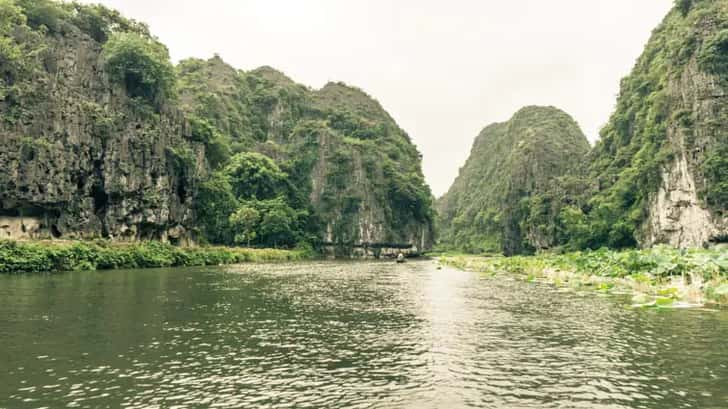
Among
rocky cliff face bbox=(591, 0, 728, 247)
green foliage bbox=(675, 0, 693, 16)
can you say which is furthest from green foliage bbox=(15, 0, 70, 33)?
green foliage bbox=(675, 0, 693, 16)

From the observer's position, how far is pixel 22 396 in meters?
7.02

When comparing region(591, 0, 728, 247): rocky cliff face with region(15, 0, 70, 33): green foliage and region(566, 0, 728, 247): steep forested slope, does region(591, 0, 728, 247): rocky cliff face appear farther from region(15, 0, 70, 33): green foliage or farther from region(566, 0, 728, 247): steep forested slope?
region(15, 0, 70, 33): green foliage

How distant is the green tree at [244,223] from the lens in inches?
3063

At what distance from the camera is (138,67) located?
5897 cm

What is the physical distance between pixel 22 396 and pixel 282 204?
8713cm

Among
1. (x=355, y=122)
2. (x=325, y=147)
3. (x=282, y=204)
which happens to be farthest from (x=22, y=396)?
(x=355, y=122)

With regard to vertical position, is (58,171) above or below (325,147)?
below

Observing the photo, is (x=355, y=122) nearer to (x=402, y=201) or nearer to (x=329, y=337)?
(x=402, y=201)

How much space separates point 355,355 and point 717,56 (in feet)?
216

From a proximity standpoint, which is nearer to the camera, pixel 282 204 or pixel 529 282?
A: pixel 529 282

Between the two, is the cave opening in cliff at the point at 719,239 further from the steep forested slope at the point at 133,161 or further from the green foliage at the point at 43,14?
the green foliage at the point at 43,14

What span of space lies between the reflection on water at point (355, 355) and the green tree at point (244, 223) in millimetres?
59916

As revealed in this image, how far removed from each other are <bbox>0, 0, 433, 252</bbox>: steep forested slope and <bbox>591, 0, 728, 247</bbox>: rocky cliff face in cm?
5552

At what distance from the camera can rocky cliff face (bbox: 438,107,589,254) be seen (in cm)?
10788
